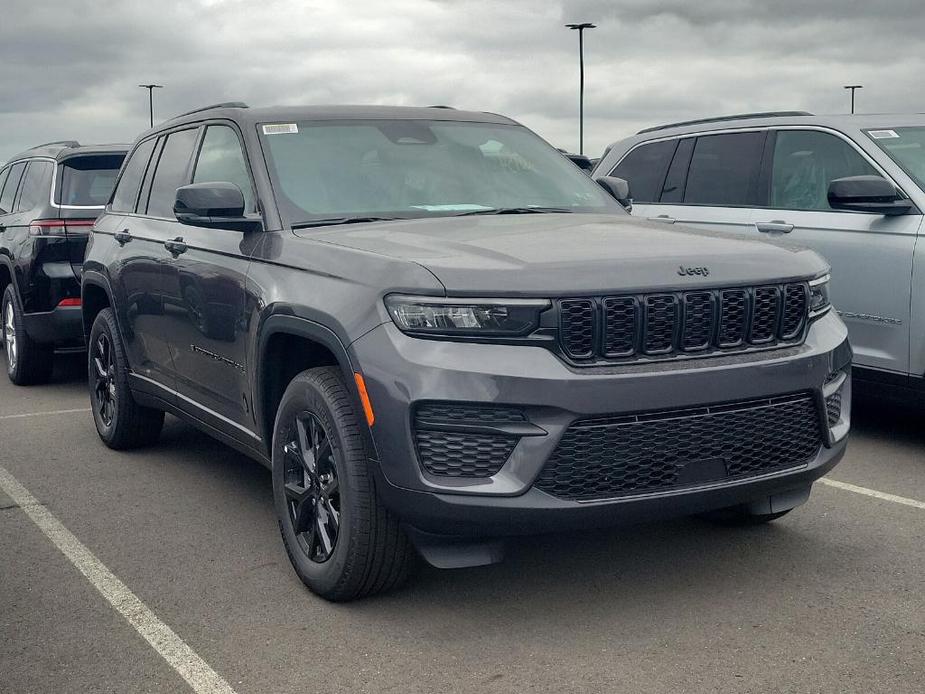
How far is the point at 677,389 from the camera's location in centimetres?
379

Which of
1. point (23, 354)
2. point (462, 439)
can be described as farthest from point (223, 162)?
point (23, 354)

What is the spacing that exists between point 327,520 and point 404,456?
664 millimetres

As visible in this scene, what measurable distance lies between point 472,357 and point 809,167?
4316 mm

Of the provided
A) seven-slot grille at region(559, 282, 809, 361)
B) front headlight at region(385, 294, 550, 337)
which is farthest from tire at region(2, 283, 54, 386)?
seven-slot grille at region(559, 282, 809, 361)

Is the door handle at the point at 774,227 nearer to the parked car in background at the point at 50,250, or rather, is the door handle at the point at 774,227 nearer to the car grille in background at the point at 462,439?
the car grille in background at the point at 462,439

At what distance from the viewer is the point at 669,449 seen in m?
3.83

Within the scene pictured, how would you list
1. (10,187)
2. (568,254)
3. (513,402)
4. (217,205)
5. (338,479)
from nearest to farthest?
Result: (513,402) < (568,254) < (338,479) < (217,205) < (10,187)

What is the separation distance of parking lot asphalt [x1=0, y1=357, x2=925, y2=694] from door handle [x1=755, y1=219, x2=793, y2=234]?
1.89 meters

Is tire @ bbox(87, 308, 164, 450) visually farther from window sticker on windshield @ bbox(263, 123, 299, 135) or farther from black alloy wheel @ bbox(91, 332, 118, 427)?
window sticker on windshield @ bbox(263, 123, 299, 135)

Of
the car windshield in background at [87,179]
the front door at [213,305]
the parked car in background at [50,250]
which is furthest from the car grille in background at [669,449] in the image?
the car windshield in background at [87,179]

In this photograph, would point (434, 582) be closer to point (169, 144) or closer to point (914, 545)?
point (914, 545)

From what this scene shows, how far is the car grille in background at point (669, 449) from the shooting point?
374 centimetres

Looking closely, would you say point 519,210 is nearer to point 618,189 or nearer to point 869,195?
point 618,189

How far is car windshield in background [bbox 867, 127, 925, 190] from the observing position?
6.75 meters
